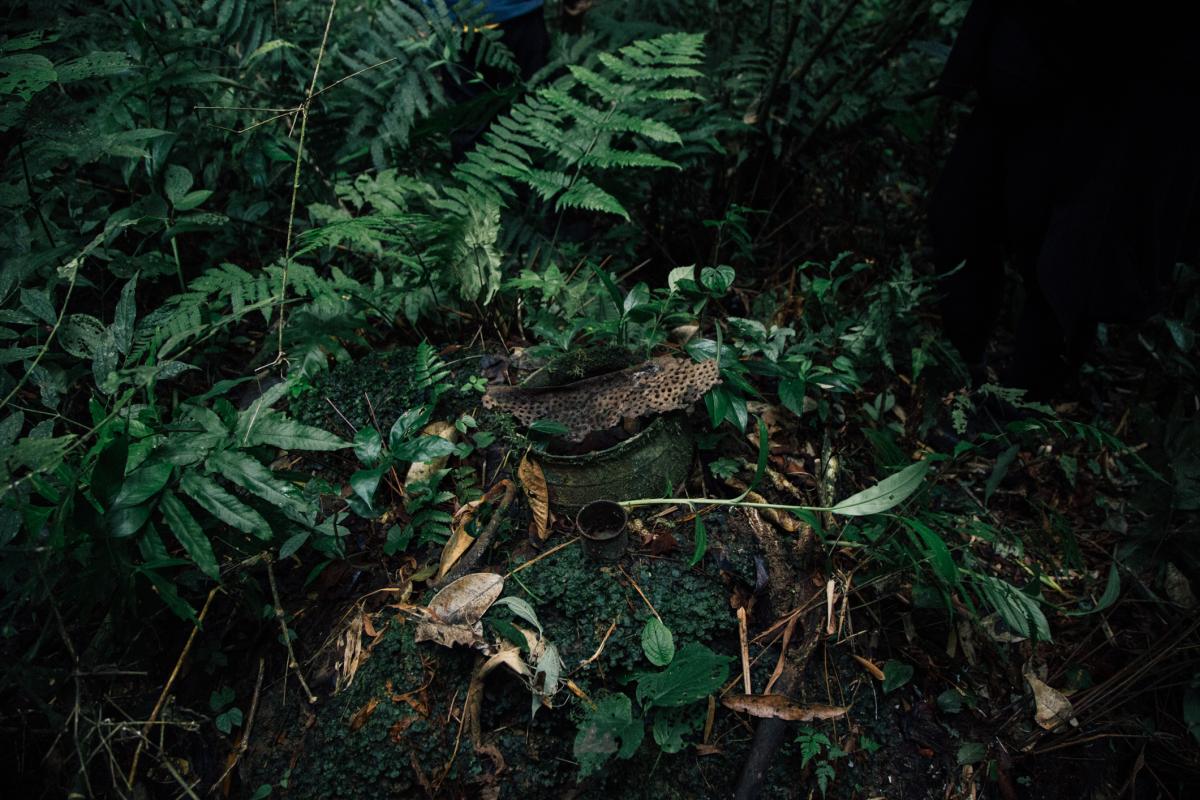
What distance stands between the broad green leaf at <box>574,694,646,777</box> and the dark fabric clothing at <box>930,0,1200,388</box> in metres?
2.31

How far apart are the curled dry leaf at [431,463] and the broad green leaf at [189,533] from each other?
0.76 meters

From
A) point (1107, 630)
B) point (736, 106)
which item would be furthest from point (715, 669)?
point (736, 106)

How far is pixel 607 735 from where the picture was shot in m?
1.79

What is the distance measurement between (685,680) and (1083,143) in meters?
2.48

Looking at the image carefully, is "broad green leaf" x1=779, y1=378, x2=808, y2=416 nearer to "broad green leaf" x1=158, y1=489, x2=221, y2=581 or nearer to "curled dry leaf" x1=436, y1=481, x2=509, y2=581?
"curled dry leaf" x1=436, y1=481, x2=509, y2=581

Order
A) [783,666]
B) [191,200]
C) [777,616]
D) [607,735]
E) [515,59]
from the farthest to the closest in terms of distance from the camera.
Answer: [515,59] < [191,200] < [777,616] < [783,666] < [607,735]

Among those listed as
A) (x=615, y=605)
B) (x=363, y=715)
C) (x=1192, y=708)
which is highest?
(x=615, y=605)

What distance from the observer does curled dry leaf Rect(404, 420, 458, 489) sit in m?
2.40

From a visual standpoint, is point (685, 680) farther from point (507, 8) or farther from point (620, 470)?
point (507, 8)

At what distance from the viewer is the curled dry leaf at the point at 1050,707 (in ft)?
7.19

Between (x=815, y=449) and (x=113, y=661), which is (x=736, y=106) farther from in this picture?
Answer: (x=113, y=661)

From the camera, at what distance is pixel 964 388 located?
3.20 meters

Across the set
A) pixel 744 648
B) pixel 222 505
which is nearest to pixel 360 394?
pixel 222 505

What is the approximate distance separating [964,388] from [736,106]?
2.17 meters
